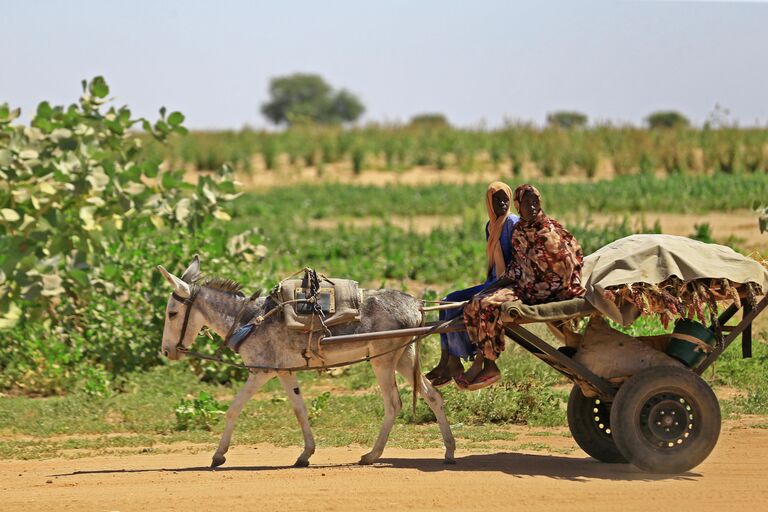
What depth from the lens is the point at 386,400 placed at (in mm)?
9031

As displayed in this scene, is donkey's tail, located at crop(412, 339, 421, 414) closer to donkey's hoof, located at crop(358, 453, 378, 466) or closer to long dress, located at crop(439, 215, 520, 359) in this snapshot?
long dress, located at crop(439, 215, 520, 359)

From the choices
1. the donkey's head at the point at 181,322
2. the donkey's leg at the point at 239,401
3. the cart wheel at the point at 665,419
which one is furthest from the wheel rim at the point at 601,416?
the donkey's head at the point at 181,322

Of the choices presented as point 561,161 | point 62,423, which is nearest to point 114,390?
point 62,423

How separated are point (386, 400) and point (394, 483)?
3.58ft

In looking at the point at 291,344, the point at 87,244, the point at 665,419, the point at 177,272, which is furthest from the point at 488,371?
the point at 87,244

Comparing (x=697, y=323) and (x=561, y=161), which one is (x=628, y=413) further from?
(x=561, y=161)

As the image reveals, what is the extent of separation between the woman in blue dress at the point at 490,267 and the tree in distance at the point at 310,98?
225ft

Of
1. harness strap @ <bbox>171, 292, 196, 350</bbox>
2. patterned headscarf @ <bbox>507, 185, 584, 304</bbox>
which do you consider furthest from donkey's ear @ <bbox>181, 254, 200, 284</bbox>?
patterned headscarf @ <bbox>507, 185, 584, 304</bbox>

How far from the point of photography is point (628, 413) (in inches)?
324

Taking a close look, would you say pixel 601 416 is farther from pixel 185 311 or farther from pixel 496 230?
pixel 185 311

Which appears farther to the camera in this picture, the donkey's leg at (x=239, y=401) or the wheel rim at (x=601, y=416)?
the wheel rim at (x=601, y=416)

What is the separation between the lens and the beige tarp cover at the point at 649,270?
26.5ft

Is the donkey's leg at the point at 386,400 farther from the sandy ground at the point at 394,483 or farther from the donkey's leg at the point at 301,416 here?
the donkey's leg at the point at 301,416

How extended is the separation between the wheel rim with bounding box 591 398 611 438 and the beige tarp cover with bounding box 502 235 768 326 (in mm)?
1164
